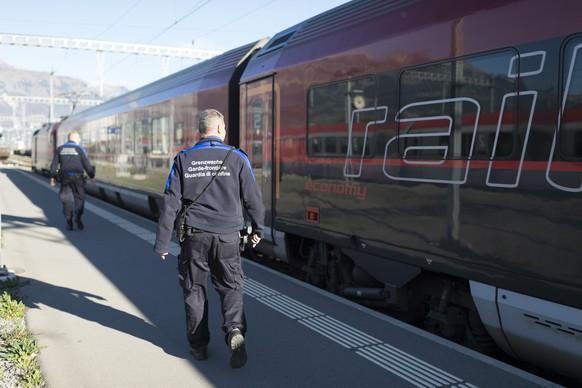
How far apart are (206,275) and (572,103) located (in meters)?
2.58

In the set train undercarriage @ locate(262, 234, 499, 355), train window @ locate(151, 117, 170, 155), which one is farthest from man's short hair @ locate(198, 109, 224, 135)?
train window @ locate(151, 117, 170, 155)

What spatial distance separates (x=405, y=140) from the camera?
4.54 m

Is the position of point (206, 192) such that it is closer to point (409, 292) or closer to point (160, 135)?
point (409, 292)

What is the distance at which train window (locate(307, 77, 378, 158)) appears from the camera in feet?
16.4

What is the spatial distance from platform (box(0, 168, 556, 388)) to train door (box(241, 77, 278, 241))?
940mm

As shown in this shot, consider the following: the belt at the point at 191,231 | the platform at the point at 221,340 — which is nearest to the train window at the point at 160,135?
the platform at the point at 221,340

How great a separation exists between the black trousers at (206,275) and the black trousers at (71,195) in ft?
23.1

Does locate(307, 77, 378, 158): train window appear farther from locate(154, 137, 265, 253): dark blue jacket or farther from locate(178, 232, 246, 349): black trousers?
locate(178, 232, 246, 349): black trousers

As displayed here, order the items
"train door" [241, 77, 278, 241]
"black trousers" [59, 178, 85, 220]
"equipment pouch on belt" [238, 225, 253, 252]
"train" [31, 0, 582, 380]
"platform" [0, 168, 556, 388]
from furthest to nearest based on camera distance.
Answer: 1. "black trousers" [59, 178, 85, 220]
2. "train door" [241, 77, 278, 241]
3. "equipment pouch on belt" [238, 225, 253, 252]
4. "platform" [0, 168, 556, 388]
5. "train" [31, 0, 582, 380]

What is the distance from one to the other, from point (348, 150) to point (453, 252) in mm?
1599

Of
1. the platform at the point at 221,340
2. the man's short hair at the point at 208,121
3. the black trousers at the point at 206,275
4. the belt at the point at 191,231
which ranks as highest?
the man's short hair at the point at 208,121

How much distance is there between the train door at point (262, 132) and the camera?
22.2ft

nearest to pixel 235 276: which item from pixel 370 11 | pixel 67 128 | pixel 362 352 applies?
pixel 362 352

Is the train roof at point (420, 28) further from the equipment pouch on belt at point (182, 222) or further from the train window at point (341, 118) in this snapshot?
the equipment pouch on belt at point (182, 222)
